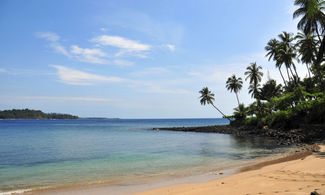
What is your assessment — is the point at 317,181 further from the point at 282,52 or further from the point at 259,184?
the point at 282,52

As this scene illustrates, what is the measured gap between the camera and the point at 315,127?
89.5ft

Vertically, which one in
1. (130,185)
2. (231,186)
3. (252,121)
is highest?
(252,121)

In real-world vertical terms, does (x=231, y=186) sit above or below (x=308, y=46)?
below

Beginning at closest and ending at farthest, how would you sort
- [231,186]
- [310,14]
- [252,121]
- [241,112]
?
1. [231,186]
2. [310,14]
3. [252,121]
4. [241,112]

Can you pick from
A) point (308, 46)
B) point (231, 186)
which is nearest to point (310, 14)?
point (308, 46)

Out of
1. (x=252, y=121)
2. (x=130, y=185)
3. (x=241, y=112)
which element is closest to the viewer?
(x=130, y=185)

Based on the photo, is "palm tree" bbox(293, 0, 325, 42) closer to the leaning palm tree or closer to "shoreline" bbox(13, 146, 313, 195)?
the leaning palm tree

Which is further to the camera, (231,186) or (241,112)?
(241,112)

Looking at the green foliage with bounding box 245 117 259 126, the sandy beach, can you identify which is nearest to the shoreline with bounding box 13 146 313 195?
the sandy beach

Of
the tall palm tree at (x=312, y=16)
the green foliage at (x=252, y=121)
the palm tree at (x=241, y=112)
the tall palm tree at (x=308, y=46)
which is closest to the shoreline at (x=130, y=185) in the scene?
the tall palm tree at (x=312, y=16)

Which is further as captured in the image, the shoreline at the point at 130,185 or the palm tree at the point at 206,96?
the palm tree at the point at 206,96

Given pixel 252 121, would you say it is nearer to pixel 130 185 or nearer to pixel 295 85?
pixel 295 85

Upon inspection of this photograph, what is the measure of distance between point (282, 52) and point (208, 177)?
3763 cm

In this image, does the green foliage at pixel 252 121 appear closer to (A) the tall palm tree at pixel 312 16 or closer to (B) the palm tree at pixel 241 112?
(B) the palm tree at pixel 241 112
